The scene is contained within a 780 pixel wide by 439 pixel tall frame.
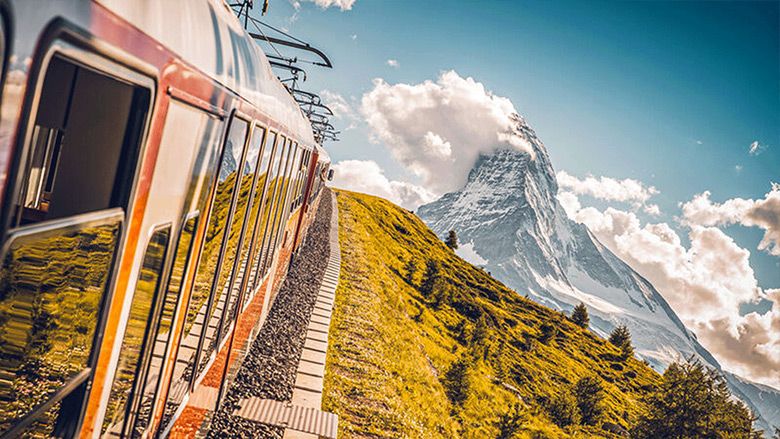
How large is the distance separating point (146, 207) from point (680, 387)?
33.4 m

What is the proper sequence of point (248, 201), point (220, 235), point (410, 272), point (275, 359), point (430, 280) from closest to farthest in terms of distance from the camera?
1. point (220, 235)
2. point (248, 201)
3. point (275, 359)
4. point (430, 280)
5. point (410, 272)

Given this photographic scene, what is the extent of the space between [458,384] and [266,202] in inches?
729

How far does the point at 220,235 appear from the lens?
3.33 metres

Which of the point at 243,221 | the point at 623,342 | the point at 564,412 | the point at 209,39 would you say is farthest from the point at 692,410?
the point at 623,342

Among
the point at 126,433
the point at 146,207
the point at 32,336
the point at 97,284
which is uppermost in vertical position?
the point at 146,207

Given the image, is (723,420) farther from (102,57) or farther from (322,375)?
(102,57)

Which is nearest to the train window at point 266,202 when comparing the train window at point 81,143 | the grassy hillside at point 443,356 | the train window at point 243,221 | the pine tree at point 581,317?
the train window at point 243,221

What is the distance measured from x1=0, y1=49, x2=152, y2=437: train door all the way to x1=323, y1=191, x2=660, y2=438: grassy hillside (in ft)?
23.1

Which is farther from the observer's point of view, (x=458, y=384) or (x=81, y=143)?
(x=458, y=384)

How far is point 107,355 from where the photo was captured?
6.20 ft

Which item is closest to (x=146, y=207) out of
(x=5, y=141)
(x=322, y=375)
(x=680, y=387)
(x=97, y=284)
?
(x=97, y=284)

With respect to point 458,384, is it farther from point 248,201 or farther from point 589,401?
point 589,401

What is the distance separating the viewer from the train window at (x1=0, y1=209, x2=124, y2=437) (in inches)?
49.8

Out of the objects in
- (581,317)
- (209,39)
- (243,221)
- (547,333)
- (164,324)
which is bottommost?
(547,333)
